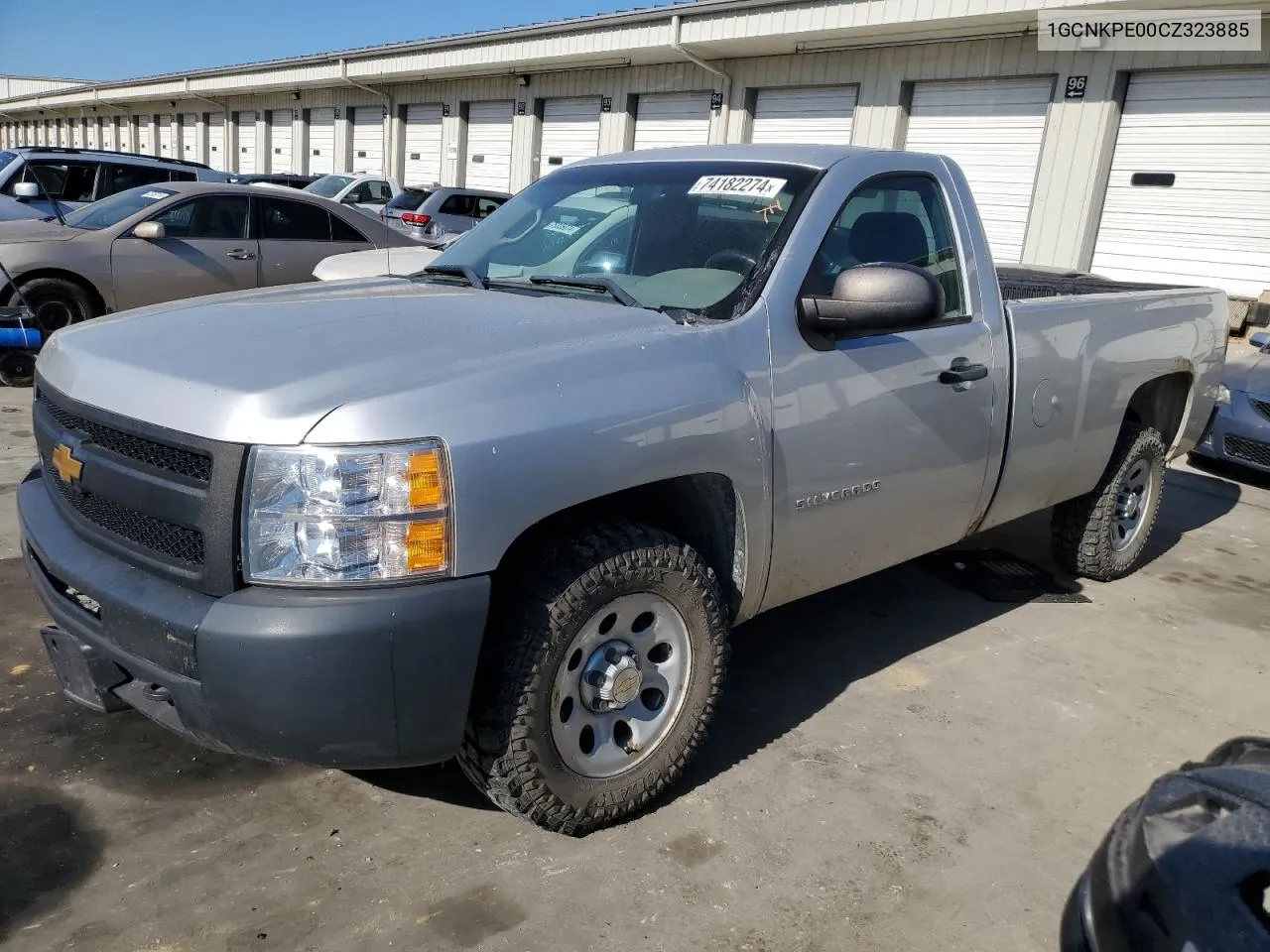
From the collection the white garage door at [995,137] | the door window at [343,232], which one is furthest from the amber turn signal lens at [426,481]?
the white garage door at [995,137]

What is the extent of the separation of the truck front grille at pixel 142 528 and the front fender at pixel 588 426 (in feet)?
1.46

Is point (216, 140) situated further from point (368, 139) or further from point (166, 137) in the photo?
point (368, 139)

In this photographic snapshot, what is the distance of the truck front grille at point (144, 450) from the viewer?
7.45 feet

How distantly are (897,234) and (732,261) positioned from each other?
0.84m

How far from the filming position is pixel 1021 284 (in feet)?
17.1

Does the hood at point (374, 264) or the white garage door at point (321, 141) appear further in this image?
the white garage door at point (321, 141)

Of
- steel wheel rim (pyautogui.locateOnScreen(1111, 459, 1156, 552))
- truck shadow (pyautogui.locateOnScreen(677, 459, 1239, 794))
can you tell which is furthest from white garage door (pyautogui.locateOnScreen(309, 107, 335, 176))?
steel wheel rim (pyautogui.locateOnScreen(1111, 459, 1156, 552))

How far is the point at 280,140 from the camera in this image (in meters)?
33.0

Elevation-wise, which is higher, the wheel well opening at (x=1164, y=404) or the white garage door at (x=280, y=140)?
the white garage door at (x=280, y=140)

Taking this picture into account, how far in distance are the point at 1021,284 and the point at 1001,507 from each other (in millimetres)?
1690

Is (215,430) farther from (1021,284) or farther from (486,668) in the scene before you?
(1021,284)

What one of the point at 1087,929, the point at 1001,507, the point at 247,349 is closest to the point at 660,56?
the point at 1001,507

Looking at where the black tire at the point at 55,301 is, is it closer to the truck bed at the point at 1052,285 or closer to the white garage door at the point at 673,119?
the truck bed at the point at 1052,285

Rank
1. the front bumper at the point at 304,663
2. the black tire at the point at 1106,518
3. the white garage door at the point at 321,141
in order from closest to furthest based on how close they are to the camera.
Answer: the front bumper at the point at 304,663, the black tire at the point at 1106,518, the white garage door at the point at 321,141
